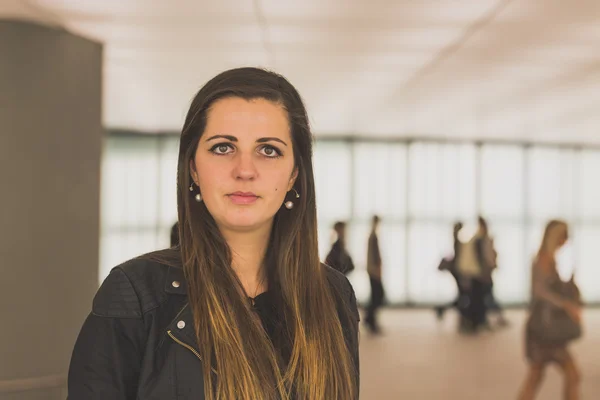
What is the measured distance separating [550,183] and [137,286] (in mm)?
15290

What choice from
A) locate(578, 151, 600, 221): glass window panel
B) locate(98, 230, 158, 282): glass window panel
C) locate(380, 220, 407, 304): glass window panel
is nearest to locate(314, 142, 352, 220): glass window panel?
locate(380, 220, 407, 304): glass window panel

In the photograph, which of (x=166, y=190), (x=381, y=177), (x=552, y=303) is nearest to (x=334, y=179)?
→ (x=381, y=177)

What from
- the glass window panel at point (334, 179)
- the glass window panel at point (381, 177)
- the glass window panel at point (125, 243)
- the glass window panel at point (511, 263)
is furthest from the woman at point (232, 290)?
the glass window panel at point (511, 263)

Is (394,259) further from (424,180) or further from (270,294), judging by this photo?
(270,294)

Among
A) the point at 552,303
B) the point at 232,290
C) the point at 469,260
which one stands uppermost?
the point at 232,290

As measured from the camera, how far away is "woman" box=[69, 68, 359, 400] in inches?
60.5

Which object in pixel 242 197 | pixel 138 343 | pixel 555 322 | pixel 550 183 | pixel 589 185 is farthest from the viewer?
pixel 589 185

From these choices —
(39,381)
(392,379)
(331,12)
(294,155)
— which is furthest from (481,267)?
(294,155)

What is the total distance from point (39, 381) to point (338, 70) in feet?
16.1

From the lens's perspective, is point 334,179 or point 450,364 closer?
point 450,364

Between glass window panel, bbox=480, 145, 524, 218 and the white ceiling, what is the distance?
13.5 feet

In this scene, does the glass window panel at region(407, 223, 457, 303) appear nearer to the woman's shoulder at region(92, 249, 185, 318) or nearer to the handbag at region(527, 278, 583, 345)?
the handbag at region(527, 278, 583, 345)

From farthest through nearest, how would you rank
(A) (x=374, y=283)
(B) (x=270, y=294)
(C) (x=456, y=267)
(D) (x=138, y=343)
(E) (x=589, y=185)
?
(E) (x=589, y=185), (C) (x=456, y=267), (A) (x=374, y=283), (B) (x=270, y=294), (D) (x=138, y=343)

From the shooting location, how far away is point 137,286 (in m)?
1.58
